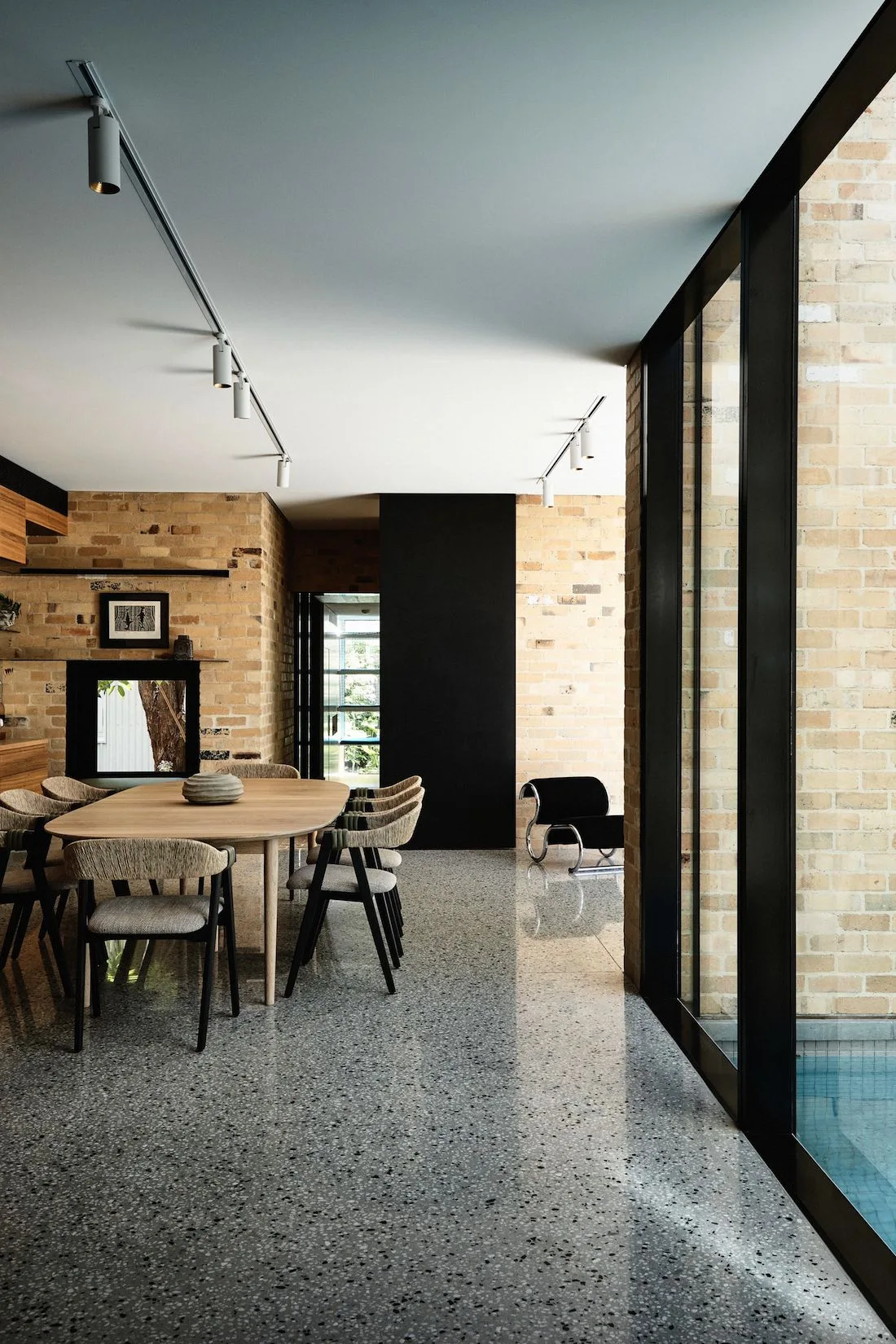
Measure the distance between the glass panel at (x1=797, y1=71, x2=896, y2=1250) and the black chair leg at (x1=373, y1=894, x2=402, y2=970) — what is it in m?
2.04

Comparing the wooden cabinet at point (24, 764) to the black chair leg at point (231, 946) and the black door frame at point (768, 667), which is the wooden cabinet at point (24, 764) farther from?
the black door frame at point (768, 667)

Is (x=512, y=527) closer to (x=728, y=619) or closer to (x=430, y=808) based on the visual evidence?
(x=430, y=808)

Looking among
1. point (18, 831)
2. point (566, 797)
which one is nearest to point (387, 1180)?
point (18, 831)

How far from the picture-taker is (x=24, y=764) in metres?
7.03

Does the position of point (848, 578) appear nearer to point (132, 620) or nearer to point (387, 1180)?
point (387, 1180)

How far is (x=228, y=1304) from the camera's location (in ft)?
6.69

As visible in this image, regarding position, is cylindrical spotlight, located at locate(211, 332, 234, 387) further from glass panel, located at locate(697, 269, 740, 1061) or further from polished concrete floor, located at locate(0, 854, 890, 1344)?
polished concrete floor, located at locate(0, 854, 890, 1344)

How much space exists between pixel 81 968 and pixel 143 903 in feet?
1.04

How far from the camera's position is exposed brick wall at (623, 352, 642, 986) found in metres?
4.15

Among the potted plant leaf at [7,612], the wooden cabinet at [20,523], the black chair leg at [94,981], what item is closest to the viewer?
the black chair leg at [94,981]

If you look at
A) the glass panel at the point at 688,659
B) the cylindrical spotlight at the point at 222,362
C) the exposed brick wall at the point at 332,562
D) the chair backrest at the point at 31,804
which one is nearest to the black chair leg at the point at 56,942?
the chair backrest at the point at 31,804

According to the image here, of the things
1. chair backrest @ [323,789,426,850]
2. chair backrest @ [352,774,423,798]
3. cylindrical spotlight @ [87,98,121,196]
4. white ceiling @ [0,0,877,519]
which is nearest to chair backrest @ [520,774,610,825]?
Result: chair backrest @ [352,774,423,798]

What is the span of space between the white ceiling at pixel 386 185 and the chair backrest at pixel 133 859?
6.63 ft

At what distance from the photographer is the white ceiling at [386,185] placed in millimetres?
2115
